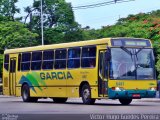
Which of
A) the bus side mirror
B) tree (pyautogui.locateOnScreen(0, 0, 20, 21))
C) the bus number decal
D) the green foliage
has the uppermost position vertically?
tree (pyautogui.locateOnScreen(0, 0, 20, 21))

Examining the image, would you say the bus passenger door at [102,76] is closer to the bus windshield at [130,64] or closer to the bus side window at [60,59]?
the bus windshield at [130,64]

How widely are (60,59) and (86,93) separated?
3.42 meters

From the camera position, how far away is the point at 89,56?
32.0 metres

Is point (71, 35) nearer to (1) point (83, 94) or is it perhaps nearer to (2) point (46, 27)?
(2) point (46, 27)

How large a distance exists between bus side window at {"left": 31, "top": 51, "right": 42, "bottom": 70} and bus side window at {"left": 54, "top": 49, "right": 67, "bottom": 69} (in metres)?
1.69

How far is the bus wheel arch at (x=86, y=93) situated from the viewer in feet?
104

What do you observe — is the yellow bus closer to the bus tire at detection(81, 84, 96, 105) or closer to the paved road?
the bus tire at detection(81, 84, 96, 105)

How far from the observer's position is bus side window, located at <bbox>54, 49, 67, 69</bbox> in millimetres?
34281

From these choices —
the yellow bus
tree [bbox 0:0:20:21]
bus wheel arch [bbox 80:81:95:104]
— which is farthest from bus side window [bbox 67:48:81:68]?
tree [bbox 0:0:20:21]

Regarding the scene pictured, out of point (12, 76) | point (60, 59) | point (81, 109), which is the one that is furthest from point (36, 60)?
point (81, 109)

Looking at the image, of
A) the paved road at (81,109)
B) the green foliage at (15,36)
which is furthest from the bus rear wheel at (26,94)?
the green foliage at (15,36)

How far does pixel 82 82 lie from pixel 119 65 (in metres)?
2.68

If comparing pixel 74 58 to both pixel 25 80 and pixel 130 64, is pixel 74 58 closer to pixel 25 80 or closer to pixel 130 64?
pixel 130 64

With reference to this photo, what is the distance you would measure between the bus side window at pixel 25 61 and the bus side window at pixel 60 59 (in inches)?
112
